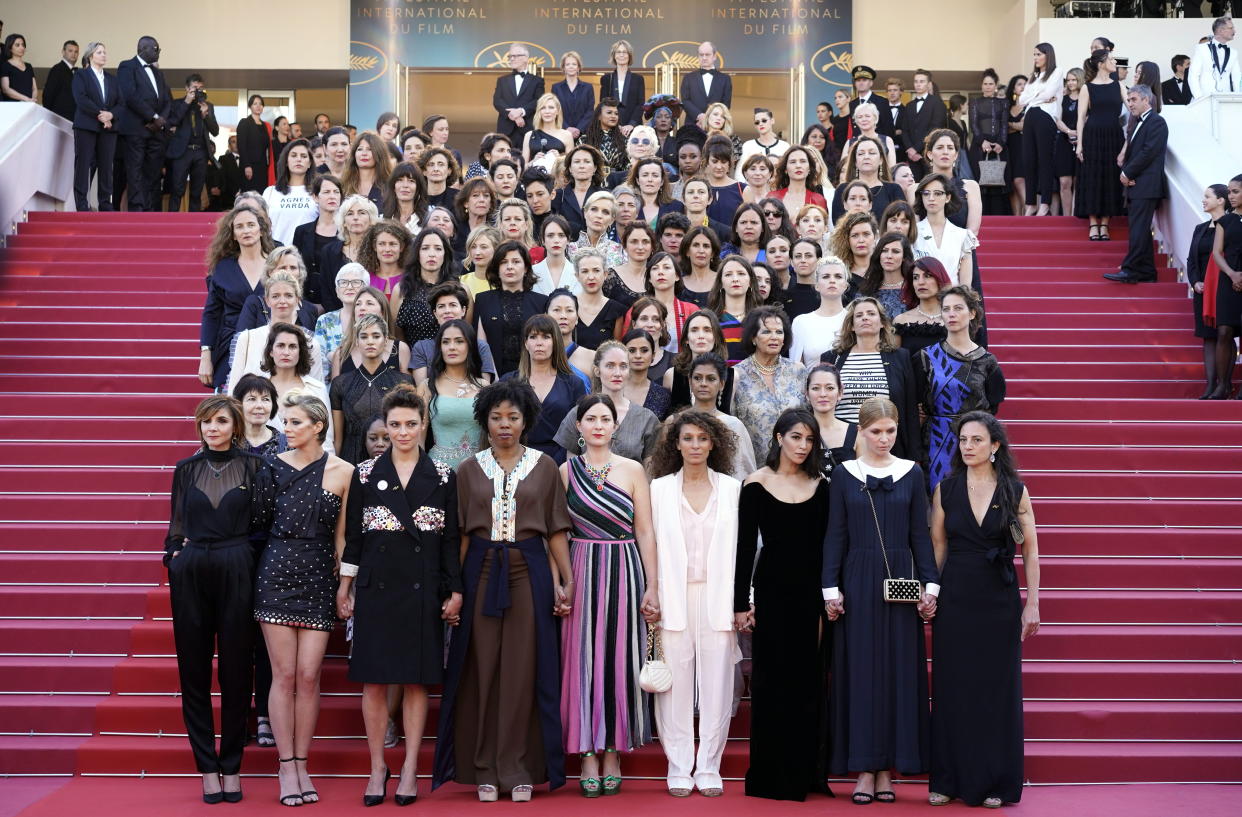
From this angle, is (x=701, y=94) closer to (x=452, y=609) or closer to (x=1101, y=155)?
(x=1101, y=155)

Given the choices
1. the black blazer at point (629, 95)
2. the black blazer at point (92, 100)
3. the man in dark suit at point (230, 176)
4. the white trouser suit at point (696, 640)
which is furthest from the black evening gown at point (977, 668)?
Result: the man in dark suit at point (230, 176)

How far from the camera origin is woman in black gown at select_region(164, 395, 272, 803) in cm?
623

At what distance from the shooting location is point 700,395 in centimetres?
716

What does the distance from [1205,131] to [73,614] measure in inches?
410

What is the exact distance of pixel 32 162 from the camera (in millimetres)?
13531

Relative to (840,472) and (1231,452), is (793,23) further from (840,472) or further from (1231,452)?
(840,472)

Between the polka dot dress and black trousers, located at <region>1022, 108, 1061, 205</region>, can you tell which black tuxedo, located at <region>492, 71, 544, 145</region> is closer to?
black trousers, located at <region>1022, 108, 1061, 205</region>

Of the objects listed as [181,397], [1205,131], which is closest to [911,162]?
[1205,131]

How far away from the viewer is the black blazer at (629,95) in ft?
45.6

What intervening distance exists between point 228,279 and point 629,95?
623 cm

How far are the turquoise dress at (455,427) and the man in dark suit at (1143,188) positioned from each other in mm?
6863

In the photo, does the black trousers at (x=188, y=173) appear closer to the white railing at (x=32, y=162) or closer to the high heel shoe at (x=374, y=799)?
the white railing at (x=32, y=162)

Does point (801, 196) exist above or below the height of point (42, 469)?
above

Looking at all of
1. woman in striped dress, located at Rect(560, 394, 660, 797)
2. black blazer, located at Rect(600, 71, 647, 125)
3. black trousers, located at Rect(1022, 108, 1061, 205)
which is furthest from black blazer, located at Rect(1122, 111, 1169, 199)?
woman in striped dress, located at Rect(560, 394, 660, 797)
